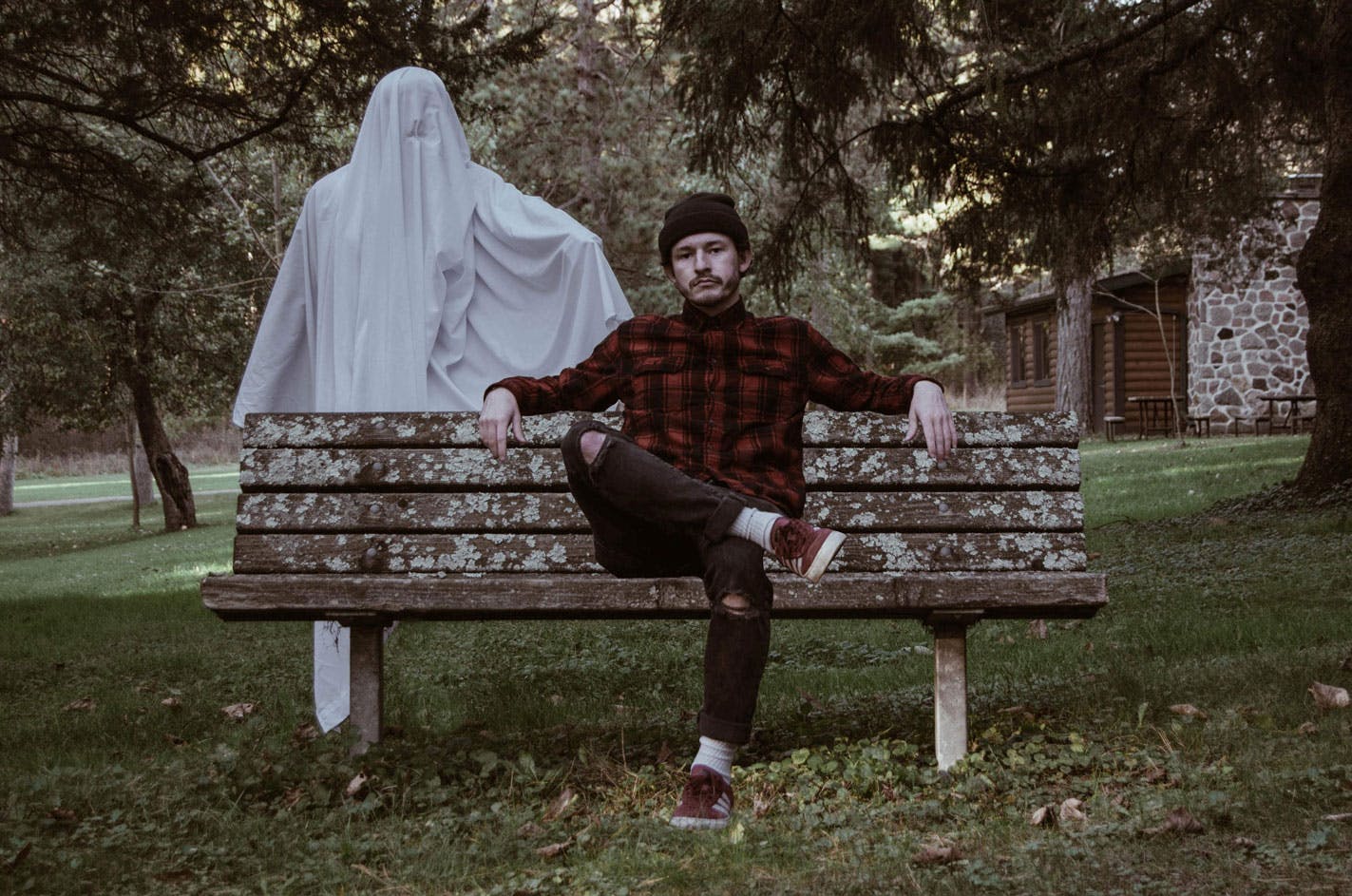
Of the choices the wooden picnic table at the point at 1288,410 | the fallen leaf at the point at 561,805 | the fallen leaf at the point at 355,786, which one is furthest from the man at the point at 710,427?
the wooden picnic table at the point at 1288,410

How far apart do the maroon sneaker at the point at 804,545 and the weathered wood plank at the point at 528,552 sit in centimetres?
73

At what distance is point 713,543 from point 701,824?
2.33 feet

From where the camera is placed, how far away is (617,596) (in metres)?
3.81

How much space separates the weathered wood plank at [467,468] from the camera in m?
4.22

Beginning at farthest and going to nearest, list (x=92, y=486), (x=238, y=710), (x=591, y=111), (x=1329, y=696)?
(x=92, y=486), (x=591, y=111), (x=238, y=710), (x=1329, y=696)

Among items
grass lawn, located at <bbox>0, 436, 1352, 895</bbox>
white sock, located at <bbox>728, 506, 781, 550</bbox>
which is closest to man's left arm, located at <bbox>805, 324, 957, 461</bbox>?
white sock, located at <bbox>728, 506, 781, 550</bbox>

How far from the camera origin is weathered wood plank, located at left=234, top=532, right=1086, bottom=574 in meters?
4.13

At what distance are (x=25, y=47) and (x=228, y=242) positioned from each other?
12.8 meters

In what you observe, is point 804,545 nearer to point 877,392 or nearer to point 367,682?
point 877,392

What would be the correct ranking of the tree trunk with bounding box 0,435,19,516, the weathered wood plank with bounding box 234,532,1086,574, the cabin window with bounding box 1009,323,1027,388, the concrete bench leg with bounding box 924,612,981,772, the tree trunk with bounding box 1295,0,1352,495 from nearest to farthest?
the concrete bench leg with bounding box 924,612,981,772 < the weathered wood plank with bounding box 234,532,1086,574 < the tree trunk with bounding box 1295,0,1352,495 < the tree trunk with bounding box 0,435,19,516 < the cabin window with bounding box 1009,323,1027,388

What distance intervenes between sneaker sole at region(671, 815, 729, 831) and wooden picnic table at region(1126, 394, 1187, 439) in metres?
24.5

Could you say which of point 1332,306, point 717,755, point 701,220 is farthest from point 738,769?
point 1332,306

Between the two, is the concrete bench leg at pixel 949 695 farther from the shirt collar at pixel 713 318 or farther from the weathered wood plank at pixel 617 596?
the shirt collar at pixel 713 318

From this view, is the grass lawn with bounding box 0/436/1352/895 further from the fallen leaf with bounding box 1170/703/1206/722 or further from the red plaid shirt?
the red plaid shirt
